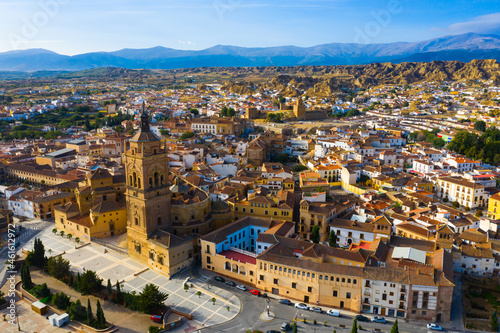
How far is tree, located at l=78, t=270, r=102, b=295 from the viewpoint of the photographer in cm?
3098

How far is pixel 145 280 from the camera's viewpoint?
108 ft

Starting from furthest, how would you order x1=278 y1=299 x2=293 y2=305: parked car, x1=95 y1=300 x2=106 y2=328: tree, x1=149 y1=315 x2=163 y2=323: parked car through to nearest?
x1=278 y1=299 x2=293 y2=305: parked car, x1=149 y1=315 x2=163 y2=323: parked car, x1=95 y1=300 x2=106 y2=328: tree

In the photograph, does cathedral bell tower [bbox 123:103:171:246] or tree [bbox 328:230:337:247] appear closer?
cathedral bell tower [bbox 123:103:171:246]

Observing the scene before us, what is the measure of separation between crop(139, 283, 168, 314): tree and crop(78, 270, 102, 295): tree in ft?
15.9

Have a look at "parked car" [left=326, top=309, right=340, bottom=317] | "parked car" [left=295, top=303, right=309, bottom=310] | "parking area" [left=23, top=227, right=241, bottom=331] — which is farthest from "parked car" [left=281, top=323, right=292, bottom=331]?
"parking area" [left=23, top=227, right=241, bottom=331]

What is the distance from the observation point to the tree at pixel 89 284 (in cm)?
3098

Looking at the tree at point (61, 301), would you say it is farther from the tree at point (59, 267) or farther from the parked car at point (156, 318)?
the parked car at point (156, 318)

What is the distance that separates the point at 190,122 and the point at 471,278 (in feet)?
211

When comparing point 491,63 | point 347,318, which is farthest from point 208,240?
point 491,63

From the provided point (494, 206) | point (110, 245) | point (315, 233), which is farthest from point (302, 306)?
point (494, 206)

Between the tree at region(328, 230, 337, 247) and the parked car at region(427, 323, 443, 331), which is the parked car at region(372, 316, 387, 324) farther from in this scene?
the tree at region(328, 230, 337, 247)

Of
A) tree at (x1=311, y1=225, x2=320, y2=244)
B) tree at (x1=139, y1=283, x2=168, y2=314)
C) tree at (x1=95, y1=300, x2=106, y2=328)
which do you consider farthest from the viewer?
tree at (x1=311, y1=225, x2=320, y2=244)

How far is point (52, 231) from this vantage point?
142 ft

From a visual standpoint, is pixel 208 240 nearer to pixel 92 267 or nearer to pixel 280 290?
pixel 280 290
